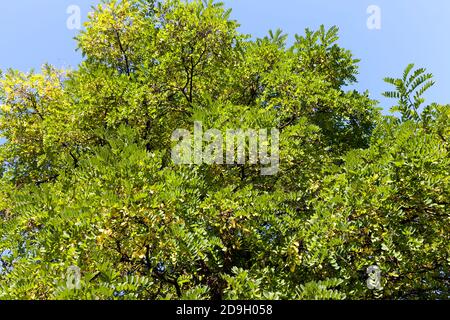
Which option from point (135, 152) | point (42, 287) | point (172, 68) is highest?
point (172, 68)

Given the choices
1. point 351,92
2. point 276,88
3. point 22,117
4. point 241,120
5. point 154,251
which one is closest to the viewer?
point 154,251

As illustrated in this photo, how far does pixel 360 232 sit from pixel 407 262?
3.44 ft

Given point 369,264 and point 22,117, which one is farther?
point 22,117

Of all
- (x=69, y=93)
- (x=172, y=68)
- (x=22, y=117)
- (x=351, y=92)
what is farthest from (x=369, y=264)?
(x=22, y=117)

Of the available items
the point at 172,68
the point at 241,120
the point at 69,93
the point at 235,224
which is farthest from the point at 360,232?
the point at 69,93

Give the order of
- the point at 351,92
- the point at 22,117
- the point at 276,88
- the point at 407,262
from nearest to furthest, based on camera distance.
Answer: the point at 407,262 → the point at 276,88 → the point at 351,92 → the point at 22,117

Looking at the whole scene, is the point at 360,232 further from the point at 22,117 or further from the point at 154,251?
the point at 22,117

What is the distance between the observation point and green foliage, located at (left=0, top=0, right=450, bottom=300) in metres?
6.74

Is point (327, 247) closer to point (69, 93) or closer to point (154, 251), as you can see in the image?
point (154, 251)

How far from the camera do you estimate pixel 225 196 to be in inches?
316

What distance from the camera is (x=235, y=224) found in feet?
25.2

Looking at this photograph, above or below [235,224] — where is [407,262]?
below

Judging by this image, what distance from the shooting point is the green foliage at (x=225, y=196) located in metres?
6.74

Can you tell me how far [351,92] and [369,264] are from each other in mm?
7674
